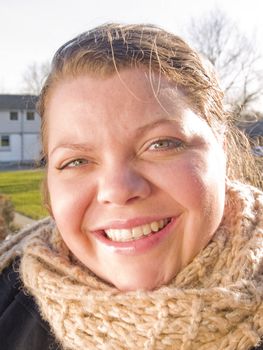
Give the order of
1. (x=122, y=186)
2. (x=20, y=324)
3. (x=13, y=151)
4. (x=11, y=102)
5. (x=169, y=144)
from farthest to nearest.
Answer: (x=11, y=102) → (x=13, y=151) → (x=20, y=324) → (x=169, y=144) → (x=122, y=186)

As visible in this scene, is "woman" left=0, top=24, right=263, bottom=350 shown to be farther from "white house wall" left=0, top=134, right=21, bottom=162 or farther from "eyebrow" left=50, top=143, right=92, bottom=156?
"white house wall" left=0, top=134, right=21, bottom=162

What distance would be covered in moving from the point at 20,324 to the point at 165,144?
1.05m

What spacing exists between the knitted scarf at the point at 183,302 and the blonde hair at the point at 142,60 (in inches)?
17.0

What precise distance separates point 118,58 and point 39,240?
95cm

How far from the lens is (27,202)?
1548 centimetres

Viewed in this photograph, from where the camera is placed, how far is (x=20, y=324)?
2154mm

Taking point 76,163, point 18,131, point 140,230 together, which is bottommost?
point 18,131

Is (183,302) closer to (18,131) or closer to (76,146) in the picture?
(76,146)

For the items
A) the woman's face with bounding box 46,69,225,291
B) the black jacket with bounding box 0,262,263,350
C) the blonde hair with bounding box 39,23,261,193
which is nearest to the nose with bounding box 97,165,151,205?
the woman's face with bounding box 46,69,225,291

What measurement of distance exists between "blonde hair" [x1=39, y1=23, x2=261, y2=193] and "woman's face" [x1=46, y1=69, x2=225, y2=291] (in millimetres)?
42

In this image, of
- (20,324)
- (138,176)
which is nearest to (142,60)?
(138,176)

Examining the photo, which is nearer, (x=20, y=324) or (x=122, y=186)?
(x=122, y=186)

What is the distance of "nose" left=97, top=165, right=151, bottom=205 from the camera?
1653 mm

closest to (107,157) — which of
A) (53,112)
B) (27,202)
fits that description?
(53,112)
